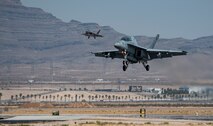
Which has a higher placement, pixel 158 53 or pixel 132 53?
pixel 158 53

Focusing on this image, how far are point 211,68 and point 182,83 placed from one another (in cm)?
507

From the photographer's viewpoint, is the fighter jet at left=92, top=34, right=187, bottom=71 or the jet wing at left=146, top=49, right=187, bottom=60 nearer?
the fighter jet at left=92, top=34, right=187, bottom=71

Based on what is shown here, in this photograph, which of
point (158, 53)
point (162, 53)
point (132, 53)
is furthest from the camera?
point (162, 53)

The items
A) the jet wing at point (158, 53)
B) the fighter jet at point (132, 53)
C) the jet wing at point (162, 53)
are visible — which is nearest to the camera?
the fighter jet at point (132, 53)

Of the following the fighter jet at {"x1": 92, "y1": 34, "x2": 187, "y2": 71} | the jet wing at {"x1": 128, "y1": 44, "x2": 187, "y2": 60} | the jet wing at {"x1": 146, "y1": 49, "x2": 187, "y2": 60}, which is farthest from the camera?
the jet wing at {"x1": 146, "y1": 49, "x2": 187, "y2": 60}

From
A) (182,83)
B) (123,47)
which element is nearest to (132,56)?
(123,47)

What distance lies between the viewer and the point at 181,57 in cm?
10369

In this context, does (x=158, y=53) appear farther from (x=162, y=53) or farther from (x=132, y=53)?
(x=132, y=53)

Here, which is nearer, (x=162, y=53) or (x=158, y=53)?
(x=158, y=53)

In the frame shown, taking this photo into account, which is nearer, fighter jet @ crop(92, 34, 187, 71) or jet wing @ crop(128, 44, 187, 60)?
fighter jet @ crop(92, 34, 187, 71)

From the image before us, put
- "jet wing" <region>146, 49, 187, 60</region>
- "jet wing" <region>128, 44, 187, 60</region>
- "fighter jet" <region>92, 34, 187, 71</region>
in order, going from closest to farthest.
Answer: "fighter jet" <region>92, 34, 187, 71</region> < "jet wing" <region>128, 44, 187, 60</region> < "jet wing" <region>146, 49, 187, 60</region>

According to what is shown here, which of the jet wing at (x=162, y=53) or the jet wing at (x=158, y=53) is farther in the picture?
the jet wing at (x=162, y=53)

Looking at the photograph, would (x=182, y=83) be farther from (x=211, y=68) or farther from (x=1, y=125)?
(x=1, y=125)

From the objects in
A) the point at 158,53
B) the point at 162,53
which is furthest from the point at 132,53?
the point at 162,53
